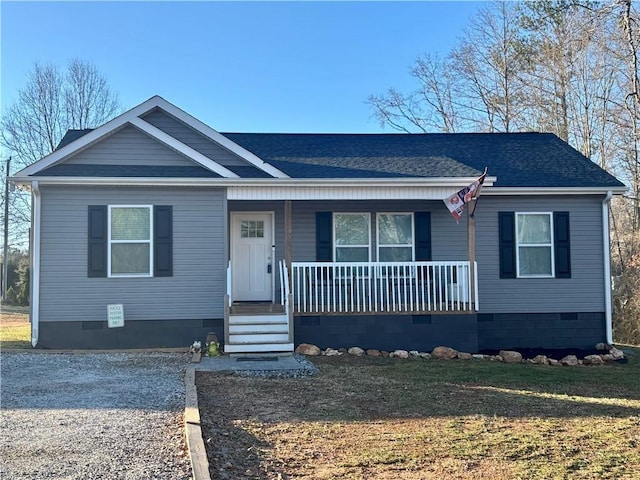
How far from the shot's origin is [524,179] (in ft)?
38.2

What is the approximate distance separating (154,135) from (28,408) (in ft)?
19.2

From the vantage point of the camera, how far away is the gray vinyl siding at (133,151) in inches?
408

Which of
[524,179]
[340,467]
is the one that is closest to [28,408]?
[340,467]

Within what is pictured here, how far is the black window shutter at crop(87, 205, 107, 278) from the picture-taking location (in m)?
10.1

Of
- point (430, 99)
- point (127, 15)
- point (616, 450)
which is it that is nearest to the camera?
point (616, 450)

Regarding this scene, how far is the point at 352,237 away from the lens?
11883 millimetres

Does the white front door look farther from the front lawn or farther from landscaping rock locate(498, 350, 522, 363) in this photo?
landscaping rock locate(498, 350, 522, 363)

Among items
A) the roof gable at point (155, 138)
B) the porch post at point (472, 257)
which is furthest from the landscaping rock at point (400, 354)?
the roof gable at point (155, 138)

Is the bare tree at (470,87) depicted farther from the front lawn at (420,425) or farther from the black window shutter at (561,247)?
the front lawn at (420,425)

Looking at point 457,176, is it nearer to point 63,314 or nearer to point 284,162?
point 284,162

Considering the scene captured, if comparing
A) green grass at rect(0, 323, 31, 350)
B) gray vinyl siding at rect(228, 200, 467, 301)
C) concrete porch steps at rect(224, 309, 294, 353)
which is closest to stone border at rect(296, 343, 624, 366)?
concrete porch steps at rect(224, 309, 294, 353)

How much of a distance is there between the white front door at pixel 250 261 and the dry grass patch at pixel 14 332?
4177 millimetres

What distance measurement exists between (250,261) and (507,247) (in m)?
5.40

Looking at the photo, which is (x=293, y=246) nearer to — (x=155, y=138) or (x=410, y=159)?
(x=410, y=159)
